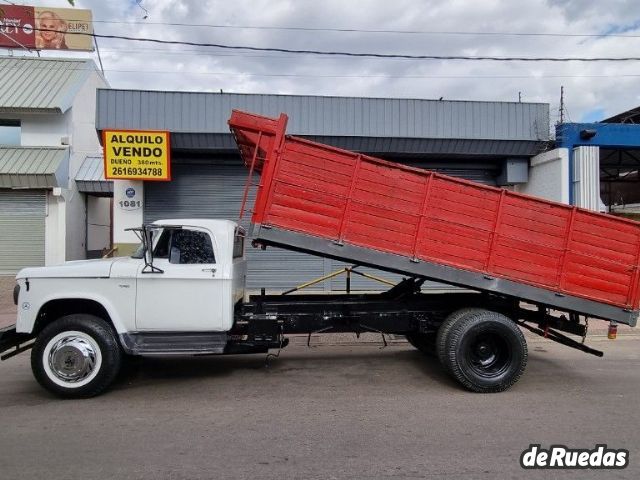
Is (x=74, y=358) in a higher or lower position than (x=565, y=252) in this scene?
lower

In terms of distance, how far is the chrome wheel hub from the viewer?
5461mm

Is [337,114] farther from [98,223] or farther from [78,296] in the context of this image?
[98,223]

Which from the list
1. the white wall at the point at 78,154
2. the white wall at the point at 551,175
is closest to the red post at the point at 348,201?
the white wall at the point at 551,175

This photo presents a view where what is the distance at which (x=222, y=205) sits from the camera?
46.9ft

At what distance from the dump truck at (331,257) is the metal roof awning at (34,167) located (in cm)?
1178

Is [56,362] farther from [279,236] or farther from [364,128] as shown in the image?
[364,128]

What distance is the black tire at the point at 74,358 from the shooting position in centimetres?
546

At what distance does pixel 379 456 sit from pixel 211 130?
1066cm

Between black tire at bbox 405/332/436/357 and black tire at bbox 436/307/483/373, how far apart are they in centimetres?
64

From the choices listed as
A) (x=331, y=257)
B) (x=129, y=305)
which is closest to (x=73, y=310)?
Result: (x=129, y=305)

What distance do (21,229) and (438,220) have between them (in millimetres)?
15483

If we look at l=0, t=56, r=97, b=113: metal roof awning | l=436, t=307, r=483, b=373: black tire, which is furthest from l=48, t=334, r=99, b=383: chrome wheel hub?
l=0, t=56, r=97, b=113: metal roof awning

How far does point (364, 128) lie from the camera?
13.3 metres

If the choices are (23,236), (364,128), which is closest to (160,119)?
(364,128)
